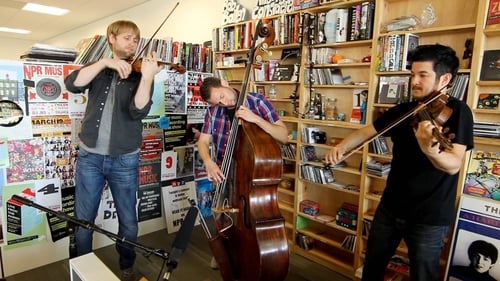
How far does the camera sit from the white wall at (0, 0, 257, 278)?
7.48 feet

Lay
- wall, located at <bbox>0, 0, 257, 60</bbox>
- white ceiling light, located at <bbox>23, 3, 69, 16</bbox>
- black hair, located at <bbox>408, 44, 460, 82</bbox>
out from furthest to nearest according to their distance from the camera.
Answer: white ceiling light, located at <bbox>23, 3, 69, 16</bbox> → wall, located at <bbox>0, 0, 257, 60</bbox> → black hair, located at <bbox>408, 44, 460, 82</bbox>

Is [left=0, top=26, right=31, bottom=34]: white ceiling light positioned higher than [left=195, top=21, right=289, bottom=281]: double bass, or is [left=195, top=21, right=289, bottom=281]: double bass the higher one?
[left=0, top=26, right=31, bottom=34]: white ceiling light

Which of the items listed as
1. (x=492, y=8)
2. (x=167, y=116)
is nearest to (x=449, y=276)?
(x=492, y=8)

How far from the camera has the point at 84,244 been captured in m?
1.92

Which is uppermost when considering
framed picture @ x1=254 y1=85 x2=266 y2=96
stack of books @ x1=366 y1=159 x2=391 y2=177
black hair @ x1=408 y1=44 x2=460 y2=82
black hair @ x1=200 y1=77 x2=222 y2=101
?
black hair @ x1=408 y1=44 x2=460 y2=82

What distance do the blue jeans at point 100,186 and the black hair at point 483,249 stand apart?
200 cm

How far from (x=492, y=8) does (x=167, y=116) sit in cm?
248

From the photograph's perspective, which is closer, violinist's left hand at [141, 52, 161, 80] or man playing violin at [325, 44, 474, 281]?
man playing violin at [325, 44, 474, 281]

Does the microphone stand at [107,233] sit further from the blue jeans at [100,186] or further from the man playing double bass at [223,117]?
the blue jeans at [100,186]

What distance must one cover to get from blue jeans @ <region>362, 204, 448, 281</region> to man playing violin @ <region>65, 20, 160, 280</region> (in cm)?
141

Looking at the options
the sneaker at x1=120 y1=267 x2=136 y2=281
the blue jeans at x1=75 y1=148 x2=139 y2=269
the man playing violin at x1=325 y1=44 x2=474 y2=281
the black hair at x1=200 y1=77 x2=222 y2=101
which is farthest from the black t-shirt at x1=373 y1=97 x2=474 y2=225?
the sneaker at x1=120 y1=267 x2=136 y2=281

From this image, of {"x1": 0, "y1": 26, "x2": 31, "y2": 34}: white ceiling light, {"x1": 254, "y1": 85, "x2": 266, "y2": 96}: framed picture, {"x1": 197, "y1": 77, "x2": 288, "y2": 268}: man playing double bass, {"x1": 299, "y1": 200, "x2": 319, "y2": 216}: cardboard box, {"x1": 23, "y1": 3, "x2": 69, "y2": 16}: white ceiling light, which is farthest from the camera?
{"x1": 0, "y1": 26, "x2": 31, "y2": 34}: white ceiling light

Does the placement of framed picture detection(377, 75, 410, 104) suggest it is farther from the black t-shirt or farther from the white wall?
the white wall

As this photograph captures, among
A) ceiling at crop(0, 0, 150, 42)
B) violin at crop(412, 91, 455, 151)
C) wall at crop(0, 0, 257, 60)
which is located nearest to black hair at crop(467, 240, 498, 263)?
violin at crop(412, 91, 455, 151)
